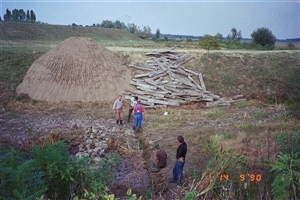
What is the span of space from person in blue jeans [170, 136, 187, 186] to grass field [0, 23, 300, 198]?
355mm

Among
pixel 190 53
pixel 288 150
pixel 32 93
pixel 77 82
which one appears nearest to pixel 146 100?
pixel 77 82

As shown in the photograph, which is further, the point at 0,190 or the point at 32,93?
the point at 32,93

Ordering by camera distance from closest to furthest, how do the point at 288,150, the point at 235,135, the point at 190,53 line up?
the point at 288,150 → the point at 235,135 → the point at 190,53

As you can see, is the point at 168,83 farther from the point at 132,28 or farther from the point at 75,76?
the point at 132,28

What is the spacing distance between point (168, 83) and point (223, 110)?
4266 mm

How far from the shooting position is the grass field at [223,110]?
10.2m

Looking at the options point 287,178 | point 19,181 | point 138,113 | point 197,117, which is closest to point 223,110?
point 197,117

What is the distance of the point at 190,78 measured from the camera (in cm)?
2172

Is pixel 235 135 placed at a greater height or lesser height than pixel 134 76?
lesser

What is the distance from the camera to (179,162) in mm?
8477

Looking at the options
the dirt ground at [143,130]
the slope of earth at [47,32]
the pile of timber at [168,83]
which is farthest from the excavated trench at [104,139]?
the slope of earth at [47,32]

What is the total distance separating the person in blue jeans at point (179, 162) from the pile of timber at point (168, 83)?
958 centimetres

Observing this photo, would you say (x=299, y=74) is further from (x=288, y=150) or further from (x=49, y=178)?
(x=49, y=178)

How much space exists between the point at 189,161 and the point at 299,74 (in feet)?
35.1
